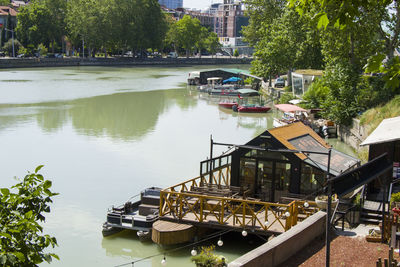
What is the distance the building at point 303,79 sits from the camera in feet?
147

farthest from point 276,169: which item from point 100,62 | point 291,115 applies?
point 100,62

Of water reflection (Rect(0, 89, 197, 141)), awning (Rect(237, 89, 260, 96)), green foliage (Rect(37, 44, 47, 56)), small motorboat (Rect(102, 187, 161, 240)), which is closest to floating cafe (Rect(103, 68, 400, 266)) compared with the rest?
small motorboat (Rect(102, 187, 161, 240))

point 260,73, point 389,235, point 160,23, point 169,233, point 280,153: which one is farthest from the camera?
point 160,23

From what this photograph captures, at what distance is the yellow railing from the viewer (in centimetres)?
1425

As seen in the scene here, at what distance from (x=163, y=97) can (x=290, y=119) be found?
77.7 ft

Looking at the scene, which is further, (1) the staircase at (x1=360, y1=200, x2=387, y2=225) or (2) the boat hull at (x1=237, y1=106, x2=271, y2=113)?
(2) the boat hull at (x1=237, y1=106, x2=271, y2=113)

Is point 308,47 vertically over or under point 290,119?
over

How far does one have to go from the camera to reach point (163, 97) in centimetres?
5822

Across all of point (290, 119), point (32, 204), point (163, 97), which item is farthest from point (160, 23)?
point (32, 204)

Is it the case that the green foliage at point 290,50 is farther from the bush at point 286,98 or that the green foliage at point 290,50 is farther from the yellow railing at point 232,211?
the yellow railing at point 232,211

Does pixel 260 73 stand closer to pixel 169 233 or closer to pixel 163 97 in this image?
pixel 163 97

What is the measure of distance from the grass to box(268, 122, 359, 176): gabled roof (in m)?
10.9

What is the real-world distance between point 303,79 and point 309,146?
29.1 m

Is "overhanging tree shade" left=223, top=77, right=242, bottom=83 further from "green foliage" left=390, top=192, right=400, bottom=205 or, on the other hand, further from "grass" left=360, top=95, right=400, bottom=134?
"green foliage" left=390, top=192, right=400, bottom=205
